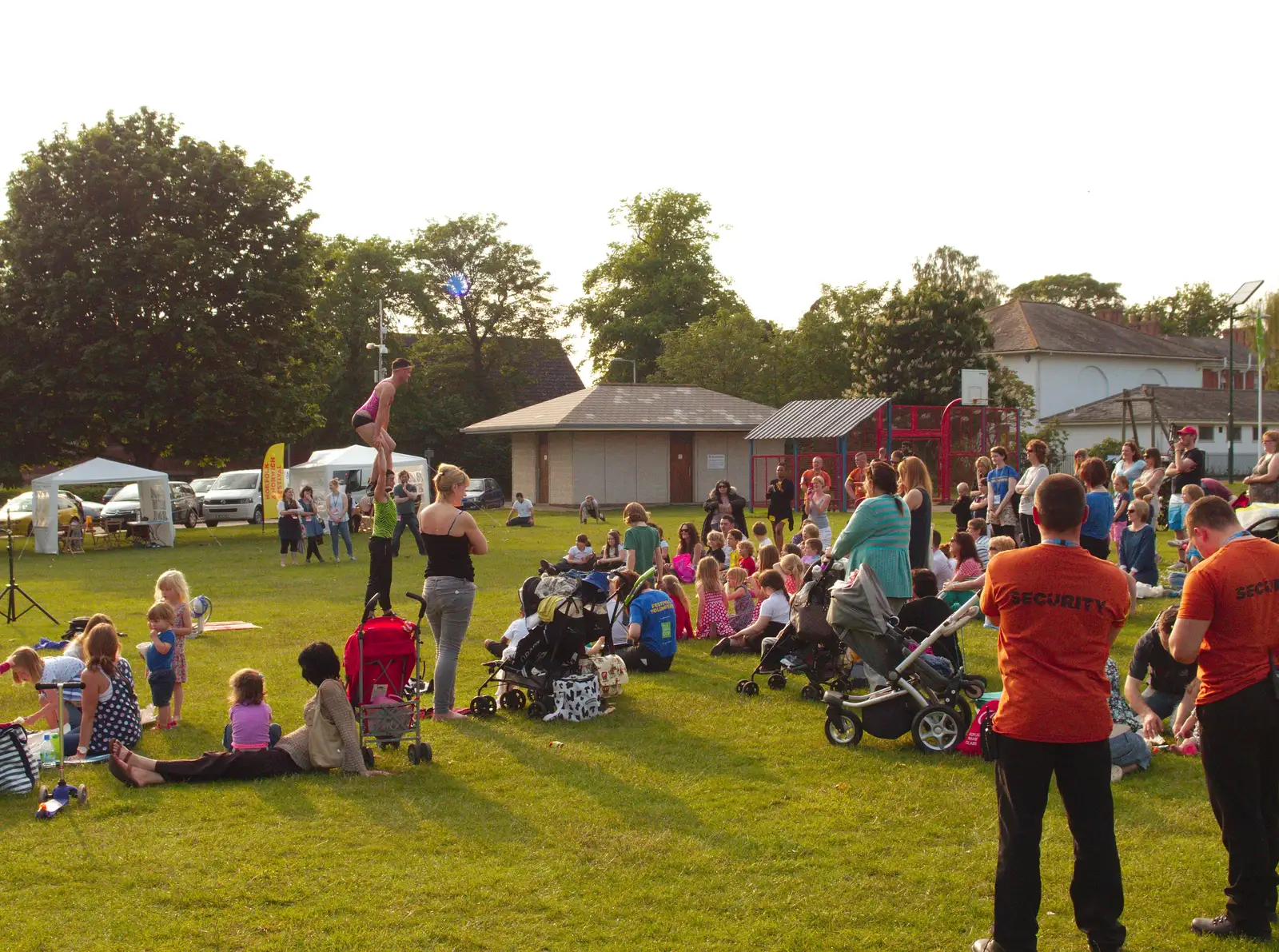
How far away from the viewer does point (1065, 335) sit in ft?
208

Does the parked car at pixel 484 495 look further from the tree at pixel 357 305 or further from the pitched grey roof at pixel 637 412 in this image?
the tree at pixel 357 305

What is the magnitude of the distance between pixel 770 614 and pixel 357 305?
52805mm

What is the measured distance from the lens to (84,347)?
31312 millimetres

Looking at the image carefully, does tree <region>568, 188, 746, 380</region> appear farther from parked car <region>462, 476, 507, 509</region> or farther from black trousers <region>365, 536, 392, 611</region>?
black trousers <region>365, 536, 392, 611</region>

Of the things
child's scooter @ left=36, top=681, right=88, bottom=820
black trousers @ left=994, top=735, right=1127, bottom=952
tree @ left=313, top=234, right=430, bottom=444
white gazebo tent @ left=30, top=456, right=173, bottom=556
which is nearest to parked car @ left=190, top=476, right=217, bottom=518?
white gazebo tent @ left=30, top=456, right=173, bottom=556

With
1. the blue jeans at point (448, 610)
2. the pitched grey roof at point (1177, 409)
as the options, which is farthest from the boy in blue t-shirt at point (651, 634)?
the pitched grey roof at point (1177, 409)

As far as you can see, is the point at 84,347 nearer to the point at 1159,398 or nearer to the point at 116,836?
the point at 116,836

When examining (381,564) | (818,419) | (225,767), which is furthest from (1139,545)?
(818,419)

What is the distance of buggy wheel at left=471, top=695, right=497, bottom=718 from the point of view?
370 inches

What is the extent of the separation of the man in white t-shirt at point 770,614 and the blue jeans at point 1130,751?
439 cm

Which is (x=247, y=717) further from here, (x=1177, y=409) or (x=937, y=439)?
(x=1177, y=409)

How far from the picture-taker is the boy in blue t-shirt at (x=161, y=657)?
29.5 ft

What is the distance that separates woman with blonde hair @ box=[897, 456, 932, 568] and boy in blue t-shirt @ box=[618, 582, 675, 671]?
7.82 ft

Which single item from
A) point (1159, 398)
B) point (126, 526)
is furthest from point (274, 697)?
point (1159, 398)
